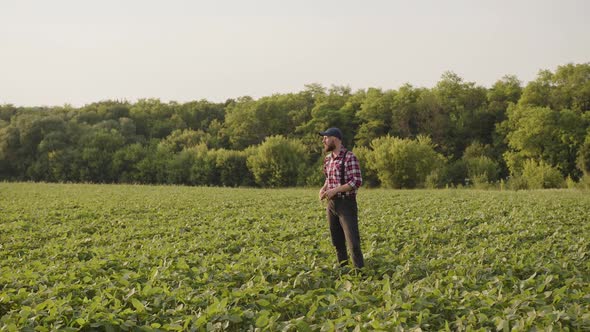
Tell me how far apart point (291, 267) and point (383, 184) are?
4219 cm

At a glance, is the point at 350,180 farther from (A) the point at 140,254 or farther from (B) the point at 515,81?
(B) the point at 515,81

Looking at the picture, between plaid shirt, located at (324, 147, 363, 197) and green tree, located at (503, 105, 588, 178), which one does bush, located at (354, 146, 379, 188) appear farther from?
plaid shirt, located at (324, 147, 363, 197)

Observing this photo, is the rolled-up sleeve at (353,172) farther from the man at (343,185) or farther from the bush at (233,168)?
the bush at (233,168)

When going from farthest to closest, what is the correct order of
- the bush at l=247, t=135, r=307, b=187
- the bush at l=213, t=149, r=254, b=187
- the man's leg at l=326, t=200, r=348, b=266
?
the bush at l=213, t=149, r=254, b=187, the bush at l=247, t=135, r=307, b=187, the man's leg at l=326, t=200, r=348, b=266

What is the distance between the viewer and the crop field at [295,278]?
499 cm

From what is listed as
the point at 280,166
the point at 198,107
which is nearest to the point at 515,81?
the point at 280,166

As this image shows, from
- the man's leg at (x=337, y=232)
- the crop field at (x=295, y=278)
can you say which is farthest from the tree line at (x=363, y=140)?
the man's leg at (x=337, y=232)

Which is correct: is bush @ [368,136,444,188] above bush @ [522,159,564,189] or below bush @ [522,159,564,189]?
above

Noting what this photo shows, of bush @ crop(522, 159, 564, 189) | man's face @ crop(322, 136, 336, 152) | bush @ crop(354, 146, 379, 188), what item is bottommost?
bush @ crop(522, 159, 564, 189)

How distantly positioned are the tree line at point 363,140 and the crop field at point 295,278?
35786 mm

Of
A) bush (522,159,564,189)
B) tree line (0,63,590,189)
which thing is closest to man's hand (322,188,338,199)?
tree line (0,63,590,189)

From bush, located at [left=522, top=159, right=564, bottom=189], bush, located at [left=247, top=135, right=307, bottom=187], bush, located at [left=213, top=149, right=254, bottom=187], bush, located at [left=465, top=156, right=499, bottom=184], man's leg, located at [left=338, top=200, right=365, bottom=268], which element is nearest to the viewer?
man's leg, located at [left=338, top=200, right=365, bottom=268]

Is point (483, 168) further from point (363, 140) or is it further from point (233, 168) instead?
point (233, 168)

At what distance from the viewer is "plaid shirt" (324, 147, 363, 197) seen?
697 cm
